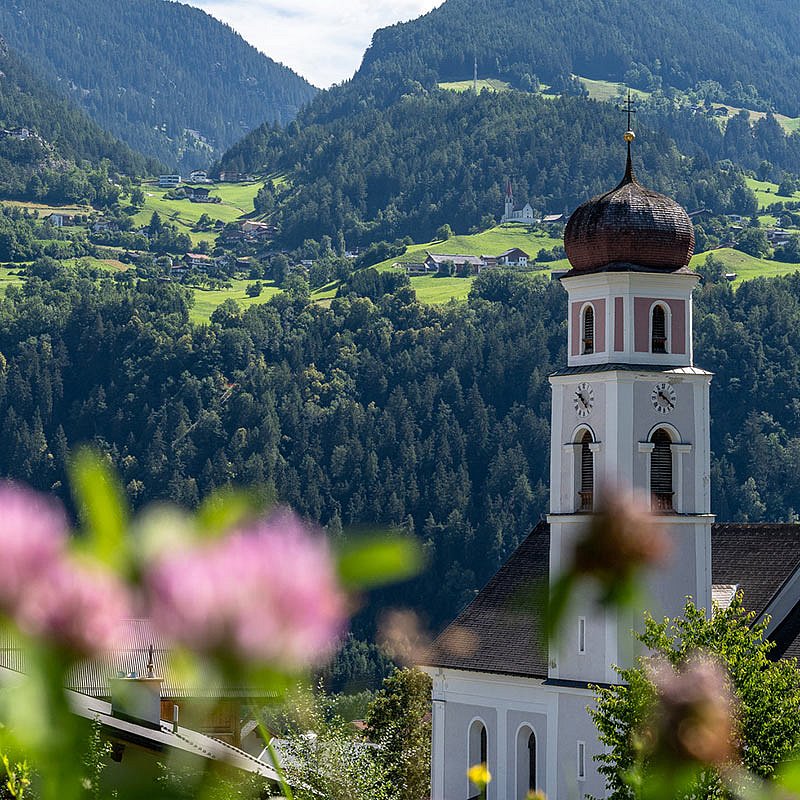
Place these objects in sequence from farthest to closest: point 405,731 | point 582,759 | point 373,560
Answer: point 405,731 < point 582,759 < point 373,560

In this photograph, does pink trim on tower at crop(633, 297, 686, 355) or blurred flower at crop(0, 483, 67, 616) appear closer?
blurred flower at crop(0, 483, 67, 616)

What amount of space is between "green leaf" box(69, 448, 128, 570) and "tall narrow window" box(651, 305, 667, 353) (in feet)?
122

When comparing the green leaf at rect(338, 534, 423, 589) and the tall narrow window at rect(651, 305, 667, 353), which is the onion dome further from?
the green leaf at rect(338, 534, 423, 589)

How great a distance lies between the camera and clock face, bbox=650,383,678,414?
37969mm

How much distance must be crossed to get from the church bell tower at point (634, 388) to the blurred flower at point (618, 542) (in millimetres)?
35307

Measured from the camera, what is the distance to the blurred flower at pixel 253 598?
136 cm

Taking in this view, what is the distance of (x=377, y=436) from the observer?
16225 centimetres

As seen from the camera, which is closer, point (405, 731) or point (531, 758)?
point (531, 758)

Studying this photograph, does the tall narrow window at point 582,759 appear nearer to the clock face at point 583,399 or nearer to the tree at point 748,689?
the clock face at point 583,399

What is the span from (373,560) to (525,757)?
39.1m

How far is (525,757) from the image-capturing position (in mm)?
39812

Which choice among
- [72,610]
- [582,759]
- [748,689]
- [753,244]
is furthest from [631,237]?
[753,244]

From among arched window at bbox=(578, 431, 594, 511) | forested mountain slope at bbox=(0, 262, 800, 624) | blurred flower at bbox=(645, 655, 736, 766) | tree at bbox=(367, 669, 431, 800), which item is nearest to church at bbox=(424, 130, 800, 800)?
arched window at bbox=(578, 431, 594, 511)

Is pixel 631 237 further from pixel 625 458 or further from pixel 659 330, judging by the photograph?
pixel 625 458
